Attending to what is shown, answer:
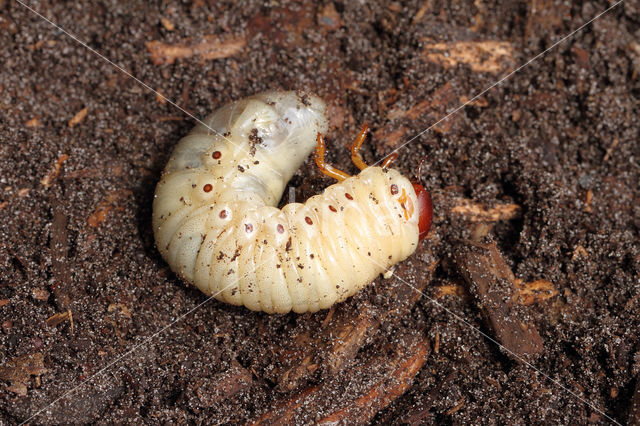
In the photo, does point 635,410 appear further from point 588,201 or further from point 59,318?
point 59,318

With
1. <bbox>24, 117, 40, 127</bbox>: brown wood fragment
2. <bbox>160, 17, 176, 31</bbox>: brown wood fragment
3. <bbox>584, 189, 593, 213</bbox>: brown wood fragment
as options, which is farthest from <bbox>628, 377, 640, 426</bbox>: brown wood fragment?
<bbox>24, 117, 40, 127</bbox>: brown wood fragment

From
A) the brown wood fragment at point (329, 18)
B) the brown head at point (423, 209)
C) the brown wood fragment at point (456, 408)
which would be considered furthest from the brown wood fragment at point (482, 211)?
the brown wood fragment at point (329, 18)

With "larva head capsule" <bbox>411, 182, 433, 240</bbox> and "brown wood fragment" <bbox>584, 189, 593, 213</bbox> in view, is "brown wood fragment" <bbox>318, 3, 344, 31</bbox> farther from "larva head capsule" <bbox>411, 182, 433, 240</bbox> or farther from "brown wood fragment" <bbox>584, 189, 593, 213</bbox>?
"brown wood fragment" <bbox>584, 189, 593, 213</bbox>

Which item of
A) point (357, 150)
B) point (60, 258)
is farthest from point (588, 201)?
point (60, 258)

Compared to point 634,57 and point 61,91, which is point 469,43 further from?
point 61,91

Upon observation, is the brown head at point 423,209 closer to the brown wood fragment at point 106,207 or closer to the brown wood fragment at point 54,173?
the brown wood fragment at point 106,207

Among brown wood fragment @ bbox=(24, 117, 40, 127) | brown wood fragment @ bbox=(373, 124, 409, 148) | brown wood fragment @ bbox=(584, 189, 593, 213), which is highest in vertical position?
brown wood fragment @ bbox=(584, 189, 593, 213)

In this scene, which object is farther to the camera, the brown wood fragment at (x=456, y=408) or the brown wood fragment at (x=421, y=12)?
the brown wood fragment at (x=421, y=12)
